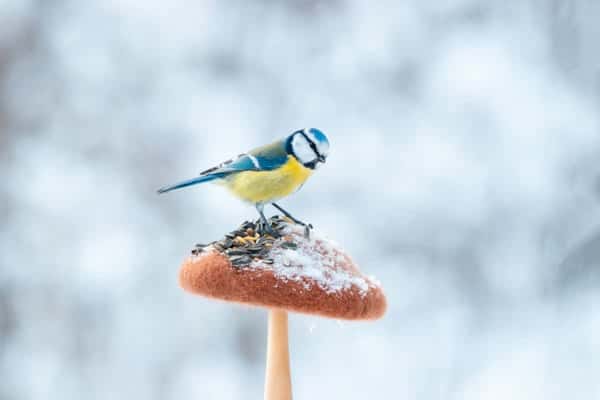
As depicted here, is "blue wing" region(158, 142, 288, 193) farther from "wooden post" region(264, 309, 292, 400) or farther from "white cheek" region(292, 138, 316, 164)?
"wooden post" region(264, 309, 292, 400)

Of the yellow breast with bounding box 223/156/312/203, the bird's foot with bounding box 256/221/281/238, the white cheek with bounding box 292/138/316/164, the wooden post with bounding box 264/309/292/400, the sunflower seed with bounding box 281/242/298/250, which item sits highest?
the white cheek with bounding box 292/138/316/164

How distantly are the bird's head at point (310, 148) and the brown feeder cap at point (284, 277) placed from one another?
0.08 metres

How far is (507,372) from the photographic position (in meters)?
1.58

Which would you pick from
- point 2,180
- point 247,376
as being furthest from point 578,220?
point 2,180

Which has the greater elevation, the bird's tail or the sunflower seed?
the bird's tail

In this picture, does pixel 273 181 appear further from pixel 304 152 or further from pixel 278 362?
pixel 278 362

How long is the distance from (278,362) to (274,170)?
0.20 meters

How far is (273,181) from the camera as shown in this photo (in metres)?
0.85

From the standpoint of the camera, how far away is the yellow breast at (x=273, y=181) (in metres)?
0.85

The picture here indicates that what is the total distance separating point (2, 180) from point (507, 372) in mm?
1123

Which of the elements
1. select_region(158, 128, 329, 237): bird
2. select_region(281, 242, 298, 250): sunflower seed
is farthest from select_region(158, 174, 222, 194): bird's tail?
select_region(281, 242, 298, 250): sunflower seed

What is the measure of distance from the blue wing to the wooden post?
0.15 m

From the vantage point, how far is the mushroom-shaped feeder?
767 millimetres

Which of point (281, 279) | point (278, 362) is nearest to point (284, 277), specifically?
point (281, 279)
